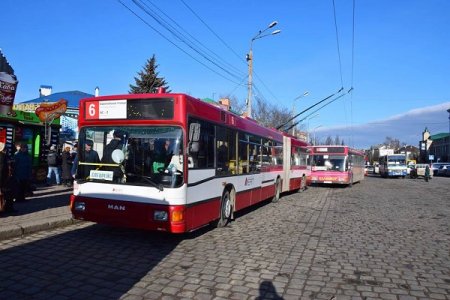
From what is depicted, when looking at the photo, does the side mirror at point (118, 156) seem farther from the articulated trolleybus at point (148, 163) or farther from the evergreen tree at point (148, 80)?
the evergreen tree at point (148, 80)

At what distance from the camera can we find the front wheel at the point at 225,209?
995 cm

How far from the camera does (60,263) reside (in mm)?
6473

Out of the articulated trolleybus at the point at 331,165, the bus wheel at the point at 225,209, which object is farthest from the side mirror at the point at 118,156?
the articulated trolleybus at the point at 331,165

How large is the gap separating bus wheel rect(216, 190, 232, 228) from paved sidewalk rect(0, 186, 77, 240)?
10.9 ft

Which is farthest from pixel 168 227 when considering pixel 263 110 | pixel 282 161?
pixel 263 110

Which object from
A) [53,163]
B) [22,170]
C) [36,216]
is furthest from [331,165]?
[36,216]

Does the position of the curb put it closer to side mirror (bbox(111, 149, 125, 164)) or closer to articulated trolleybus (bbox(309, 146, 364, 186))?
side mirror (bbox(111, 149, 125, 164))

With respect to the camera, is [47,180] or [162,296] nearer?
A: [162,296]

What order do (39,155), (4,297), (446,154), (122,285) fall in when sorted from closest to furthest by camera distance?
(4,297)
(122,285)
(39,155)
(446,154)

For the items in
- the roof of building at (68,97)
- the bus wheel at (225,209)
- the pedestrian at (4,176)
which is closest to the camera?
the pedestrian at (4,176)

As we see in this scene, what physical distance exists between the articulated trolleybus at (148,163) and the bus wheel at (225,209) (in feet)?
1.62

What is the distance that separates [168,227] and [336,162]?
70.3 feet

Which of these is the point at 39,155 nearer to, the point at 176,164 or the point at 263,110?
the point at 176,164

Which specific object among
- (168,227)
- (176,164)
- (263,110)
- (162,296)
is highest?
(263,110)
